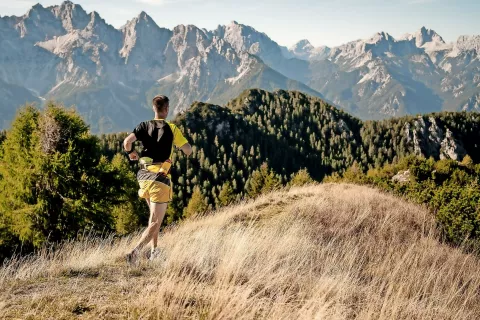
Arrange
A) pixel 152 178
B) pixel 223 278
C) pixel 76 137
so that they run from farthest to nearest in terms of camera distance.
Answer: pixel 76 137, pixel 152 178, pixel 223 278

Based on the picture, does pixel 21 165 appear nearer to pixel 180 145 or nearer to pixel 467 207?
pixel 180 145

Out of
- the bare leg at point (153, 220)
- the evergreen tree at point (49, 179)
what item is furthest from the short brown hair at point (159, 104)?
the evergreen tree at point (49, 179)

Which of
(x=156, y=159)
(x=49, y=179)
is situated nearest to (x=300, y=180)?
(x=49, y=179)

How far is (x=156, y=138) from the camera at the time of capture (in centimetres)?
655

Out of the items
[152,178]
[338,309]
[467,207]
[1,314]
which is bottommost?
[467,207]

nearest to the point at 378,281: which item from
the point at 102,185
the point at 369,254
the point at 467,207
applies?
the point at 369,254

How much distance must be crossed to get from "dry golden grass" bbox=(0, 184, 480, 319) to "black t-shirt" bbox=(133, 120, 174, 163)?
1.85 metres

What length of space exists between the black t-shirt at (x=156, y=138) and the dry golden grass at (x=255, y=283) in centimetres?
185

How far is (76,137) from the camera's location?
2288cm

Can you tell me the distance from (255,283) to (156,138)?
335 centimetres

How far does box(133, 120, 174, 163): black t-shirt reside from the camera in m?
6.54

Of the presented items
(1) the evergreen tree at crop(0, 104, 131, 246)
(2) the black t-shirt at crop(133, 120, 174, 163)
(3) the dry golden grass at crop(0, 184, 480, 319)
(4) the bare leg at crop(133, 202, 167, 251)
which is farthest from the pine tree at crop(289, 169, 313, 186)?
(2) the black t-shirt at crop(133, 120, 174, 163)

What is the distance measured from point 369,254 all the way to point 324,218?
317 cm

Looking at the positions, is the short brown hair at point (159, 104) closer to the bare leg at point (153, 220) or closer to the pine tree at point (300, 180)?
the bare leg at point (153, 220)
